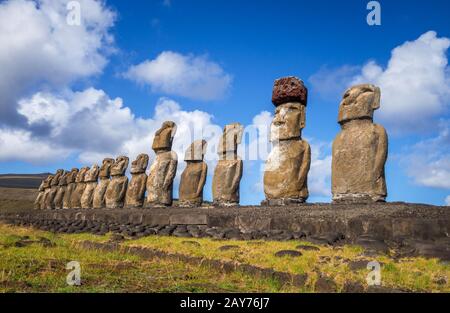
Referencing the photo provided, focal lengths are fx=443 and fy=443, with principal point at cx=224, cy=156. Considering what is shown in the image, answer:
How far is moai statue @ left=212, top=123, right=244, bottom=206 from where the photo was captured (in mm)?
13234

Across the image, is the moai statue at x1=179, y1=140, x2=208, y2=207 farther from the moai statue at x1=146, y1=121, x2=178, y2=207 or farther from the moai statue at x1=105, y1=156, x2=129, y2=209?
the moai statue at x1=105, y1=156, x2=129, y2=209

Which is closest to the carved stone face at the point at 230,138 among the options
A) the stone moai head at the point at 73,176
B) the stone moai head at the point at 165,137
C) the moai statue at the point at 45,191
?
the stone moai head at the point at 165,137

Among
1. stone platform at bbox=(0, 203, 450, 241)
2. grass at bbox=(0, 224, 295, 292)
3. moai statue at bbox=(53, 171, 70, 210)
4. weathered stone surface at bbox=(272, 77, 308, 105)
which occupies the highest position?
weathered stone surface at bbox=(272, 77, 308, 105)

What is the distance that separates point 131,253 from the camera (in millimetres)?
7258

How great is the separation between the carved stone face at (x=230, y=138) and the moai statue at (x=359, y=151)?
4264mm

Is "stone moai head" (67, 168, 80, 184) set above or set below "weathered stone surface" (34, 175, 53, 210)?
above

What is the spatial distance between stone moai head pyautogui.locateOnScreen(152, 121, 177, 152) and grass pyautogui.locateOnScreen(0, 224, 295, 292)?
9.94 metres

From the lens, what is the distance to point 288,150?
436 inches

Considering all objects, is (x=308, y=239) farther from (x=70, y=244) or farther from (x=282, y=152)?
(x=70, y=244)

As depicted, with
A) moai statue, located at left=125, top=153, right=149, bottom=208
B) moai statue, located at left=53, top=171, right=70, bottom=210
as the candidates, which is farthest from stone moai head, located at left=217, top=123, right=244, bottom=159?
moai statue, located at left=53, top=171, right=70, bottom=210

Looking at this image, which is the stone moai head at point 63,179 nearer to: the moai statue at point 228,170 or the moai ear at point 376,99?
the moai statue at point 228,170

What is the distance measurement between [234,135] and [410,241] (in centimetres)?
824

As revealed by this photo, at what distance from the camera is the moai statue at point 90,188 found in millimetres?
22969
